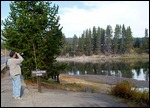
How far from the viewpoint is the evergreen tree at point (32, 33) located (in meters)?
19.9

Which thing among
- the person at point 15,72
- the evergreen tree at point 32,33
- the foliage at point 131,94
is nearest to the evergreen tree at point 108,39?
the evergreen tree at point 32,33

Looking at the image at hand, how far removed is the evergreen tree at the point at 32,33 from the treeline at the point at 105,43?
412 feet

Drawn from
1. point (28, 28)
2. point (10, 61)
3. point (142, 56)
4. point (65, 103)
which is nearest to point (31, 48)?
point (28, 28)

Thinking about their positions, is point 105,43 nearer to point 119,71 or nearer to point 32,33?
point 119,71

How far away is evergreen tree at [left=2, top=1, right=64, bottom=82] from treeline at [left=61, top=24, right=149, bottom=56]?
126 m

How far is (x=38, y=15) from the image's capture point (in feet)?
66.5

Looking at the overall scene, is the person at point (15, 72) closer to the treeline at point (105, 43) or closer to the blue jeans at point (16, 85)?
the blue jeans at point (16, 85)

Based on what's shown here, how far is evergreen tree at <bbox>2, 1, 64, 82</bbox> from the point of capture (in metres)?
19.9

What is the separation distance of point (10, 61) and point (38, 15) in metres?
8.13

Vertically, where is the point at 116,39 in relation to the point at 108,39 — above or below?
below

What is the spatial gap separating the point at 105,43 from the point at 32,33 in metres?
138

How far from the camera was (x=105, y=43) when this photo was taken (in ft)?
516

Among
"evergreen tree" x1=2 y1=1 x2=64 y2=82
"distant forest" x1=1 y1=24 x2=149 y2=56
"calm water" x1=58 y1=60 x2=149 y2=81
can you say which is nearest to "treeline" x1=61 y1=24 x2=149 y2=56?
"distant forest" x1=1 y1=24 x2=149 y2=56

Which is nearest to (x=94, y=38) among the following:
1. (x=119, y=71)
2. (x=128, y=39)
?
(x=128, y=39)
